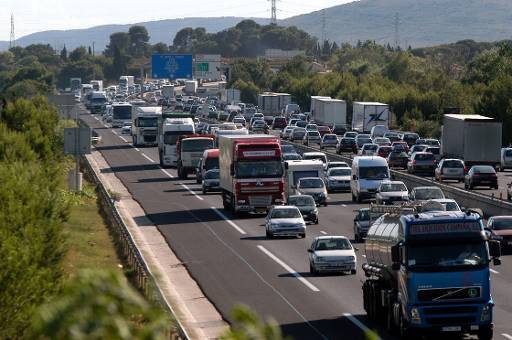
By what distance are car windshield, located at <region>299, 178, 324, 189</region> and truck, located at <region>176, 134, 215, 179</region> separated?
16.8m

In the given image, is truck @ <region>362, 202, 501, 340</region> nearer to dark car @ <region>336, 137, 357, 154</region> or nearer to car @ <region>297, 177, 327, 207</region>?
car @ <region>297, 177, 327, 207</region>

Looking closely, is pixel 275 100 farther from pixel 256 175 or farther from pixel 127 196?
pixel 256 175

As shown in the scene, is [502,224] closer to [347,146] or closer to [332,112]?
[347,146]

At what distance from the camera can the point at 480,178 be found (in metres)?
61.5

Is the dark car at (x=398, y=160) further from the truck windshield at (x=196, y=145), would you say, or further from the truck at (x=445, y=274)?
the truck at (x=445, y=274)

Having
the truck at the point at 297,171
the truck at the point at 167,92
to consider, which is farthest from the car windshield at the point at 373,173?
the truck at the point at 167,92

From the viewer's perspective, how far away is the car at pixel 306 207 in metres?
49.7

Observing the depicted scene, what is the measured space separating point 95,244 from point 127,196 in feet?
78.9

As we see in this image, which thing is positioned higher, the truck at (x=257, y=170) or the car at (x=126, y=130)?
the truck at (x=257, y=170)

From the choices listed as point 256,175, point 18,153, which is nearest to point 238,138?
point 256,175

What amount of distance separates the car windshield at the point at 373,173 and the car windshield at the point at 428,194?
617cm

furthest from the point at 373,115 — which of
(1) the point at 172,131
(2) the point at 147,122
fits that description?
(1) the point at 172,131

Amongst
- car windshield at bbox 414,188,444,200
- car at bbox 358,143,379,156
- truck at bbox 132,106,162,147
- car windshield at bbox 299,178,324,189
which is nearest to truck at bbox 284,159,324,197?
car windshield at bbox 299,178,324,189

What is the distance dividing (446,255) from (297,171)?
36.7 m
